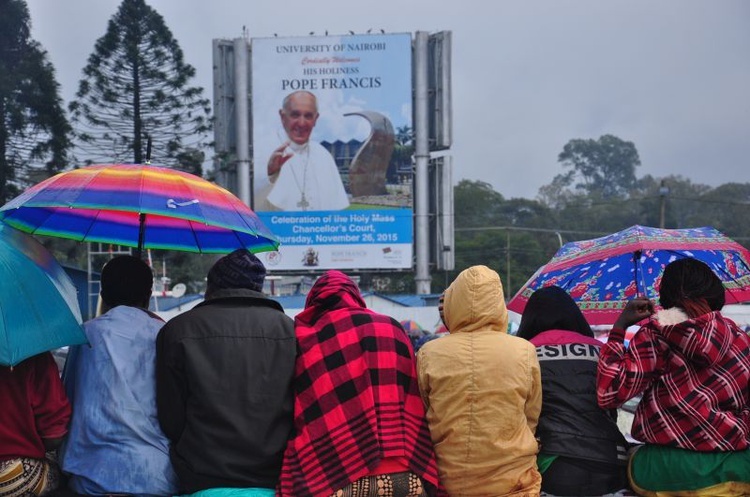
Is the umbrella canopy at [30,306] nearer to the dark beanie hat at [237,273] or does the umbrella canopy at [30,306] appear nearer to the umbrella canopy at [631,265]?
the dark beanie hat at [237,273]

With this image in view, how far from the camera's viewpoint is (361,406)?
3543mm

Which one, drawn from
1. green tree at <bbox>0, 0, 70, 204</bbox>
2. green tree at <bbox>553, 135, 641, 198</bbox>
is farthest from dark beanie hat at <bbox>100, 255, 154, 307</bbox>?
green tree at <bbox>553, 135, 641, 198</bbox>

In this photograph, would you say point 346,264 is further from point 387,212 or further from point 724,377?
point 724,377

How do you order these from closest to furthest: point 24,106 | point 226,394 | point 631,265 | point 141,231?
1. point 226,394
2. point 141,231
3. point 631,265
4. point 24,106

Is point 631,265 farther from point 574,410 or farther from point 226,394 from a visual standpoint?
point 226,394

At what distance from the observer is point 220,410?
11.4 ft

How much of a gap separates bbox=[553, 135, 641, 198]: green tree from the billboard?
47745 mm

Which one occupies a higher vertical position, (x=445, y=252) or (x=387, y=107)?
(x=387, y=107)

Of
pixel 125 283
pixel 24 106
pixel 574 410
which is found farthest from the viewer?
pixel 24 106

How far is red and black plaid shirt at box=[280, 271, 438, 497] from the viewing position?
11.4 ft

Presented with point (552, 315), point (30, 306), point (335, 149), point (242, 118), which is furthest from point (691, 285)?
point (242, 118)

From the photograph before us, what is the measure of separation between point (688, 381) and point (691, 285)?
381mm

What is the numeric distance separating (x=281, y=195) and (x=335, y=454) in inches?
944

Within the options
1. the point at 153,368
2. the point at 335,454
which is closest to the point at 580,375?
the point at 335,454
